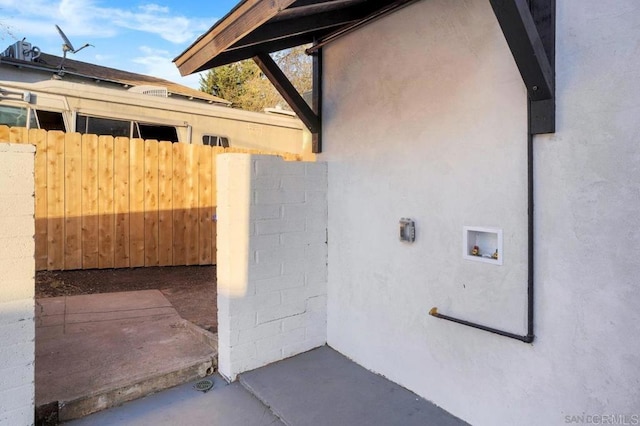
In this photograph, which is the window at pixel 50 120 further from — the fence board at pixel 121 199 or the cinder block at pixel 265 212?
the cinder block at pixel 265 212

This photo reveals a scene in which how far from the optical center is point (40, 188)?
213 inches

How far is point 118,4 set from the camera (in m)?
10.9

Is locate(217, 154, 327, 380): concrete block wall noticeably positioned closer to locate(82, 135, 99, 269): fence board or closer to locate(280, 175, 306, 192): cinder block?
locate(280, 175, 306, 192): cinder block

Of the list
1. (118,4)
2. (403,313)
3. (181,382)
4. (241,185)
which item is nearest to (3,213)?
(241,185)

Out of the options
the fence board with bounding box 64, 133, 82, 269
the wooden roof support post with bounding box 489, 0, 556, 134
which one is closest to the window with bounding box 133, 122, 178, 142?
the fence board with bounding box 64, 133, 82, 269

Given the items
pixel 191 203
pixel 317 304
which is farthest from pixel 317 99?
pixel 191 203

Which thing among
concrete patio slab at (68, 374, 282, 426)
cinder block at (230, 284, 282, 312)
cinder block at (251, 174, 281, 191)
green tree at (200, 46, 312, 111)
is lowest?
concrete patio slab at (68, 374, 282, 426)

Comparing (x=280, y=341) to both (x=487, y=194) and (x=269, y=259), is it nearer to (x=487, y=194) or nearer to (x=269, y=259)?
(x=269, y=259)

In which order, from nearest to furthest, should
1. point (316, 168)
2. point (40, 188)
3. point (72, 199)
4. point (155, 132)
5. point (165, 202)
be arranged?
point (316, 168) < point (40, 188) < point (72, 199) < point (165, 202) < point (155, 132)

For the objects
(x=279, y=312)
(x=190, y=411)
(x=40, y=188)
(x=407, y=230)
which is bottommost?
(x=190, y=411)

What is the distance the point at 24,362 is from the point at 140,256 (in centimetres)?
417

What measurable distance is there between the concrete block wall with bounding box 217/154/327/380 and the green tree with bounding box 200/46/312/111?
37.2ft

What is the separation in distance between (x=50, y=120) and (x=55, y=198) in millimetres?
1520

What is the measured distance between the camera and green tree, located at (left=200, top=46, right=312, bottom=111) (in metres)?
14.5
